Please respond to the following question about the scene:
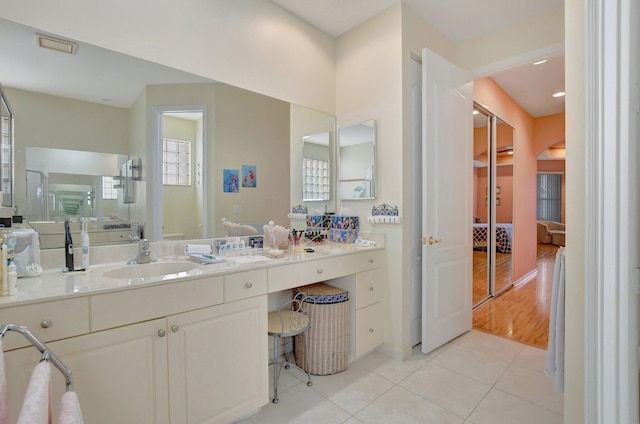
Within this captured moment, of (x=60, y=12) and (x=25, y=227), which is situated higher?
(x=60, y=12)

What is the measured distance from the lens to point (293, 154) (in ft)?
8.52

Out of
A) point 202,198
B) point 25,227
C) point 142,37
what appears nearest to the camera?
point 25,227

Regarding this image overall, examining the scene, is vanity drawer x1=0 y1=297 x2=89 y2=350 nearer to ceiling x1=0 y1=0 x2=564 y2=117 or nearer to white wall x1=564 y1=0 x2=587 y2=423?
ceiling x1=0 y1=0 x2=564 y2=117

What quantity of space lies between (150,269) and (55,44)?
1.23 m

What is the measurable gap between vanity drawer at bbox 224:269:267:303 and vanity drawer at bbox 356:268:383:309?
84 cm

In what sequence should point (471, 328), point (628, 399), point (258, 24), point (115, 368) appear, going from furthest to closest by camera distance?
point (471, 328), point (258, 24), point (115, 368), point (628, 399)

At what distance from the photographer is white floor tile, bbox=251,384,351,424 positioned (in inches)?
67.4

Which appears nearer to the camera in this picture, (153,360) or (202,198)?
(153,360)

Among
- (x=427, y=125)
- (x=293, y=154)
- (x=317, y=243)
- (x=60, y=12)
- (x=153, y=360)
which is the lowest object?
(x=153, y=360)

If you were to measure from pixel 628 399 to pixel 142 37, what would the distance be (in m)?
2.70

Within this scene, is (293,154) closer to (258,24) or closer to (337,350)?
(258,24)

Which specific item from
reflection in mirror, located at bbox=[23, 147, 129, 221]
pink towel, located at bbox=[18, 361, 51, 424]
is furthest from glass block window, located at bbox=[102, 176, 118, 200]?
pink towel, located at bbox=[18, 361, 51, 424]

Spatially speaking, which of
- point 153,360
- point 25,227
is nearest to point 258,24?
point 25,227

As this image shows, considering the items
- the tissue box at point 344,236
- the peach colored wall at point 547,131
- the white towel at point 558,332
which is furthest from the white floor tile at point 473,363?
the peach colored wall at point 547,131
